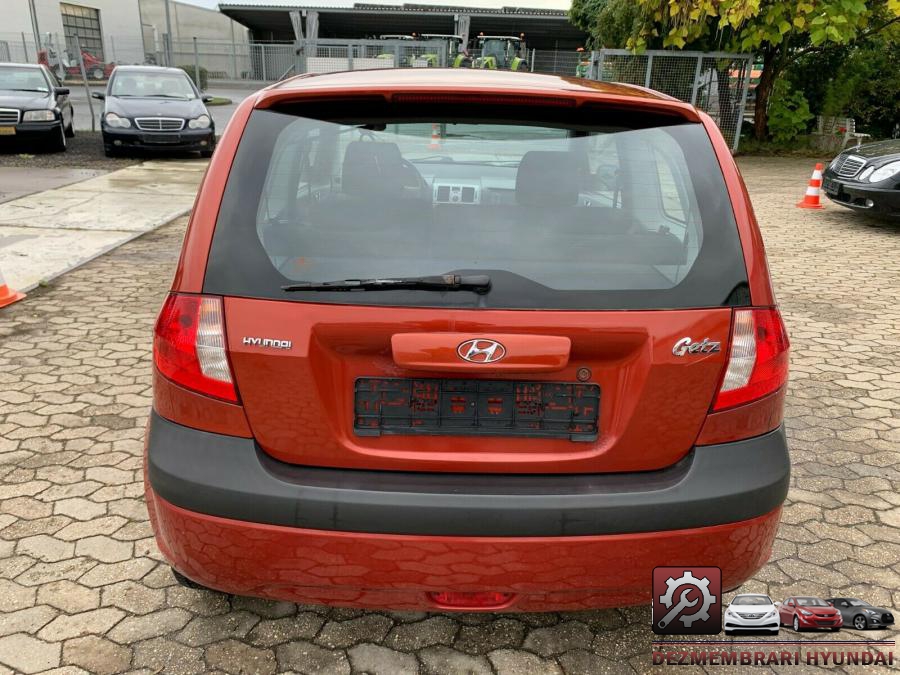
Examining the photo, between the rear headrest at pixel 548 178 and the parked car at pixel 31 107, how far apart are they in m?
14.1

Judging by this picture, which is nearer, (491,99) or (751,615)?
(491,99)

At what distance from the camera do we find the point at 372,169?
208 centimetres

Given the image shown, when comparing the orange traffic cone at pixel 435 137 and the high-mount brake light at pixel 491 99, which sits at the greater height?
the high-mount brake light at pixel 491 99

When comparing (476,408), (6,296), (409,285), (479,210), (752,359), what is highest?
(479,210)

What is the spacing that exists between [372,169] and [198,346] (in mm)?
681

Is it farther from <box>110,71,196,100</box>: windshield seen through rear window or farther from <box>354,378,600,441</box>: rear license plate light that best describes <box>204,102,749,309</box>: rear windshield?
<box>110,71,196,100</box>: windshield seen through rear window

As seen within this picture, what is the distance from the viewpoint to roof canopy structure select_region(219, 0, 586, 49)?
142 feet

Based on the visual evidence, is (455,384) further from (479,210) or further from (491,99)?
(491,99)

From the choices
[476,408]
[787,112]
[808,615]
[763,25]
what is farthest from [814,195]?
[476,408]

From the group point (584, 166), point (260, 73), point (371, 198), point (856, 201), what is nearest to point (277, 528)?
point (371, 198)

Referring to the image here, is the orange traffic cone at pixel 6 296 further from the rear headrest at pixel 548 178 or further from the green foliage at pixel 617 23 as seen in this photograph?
the green foliage at pixel 617 23

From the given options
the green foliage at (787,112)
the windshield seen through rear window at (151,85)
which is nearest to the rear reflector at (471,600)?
the windshield seen through rear window at (151,85)

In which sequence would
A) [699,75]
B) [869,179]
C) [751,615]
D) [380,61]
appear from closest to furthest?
[751,615] → [869,179] → [699,75] → [380,61]

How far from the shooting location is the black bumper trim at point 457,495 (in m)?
1.83
